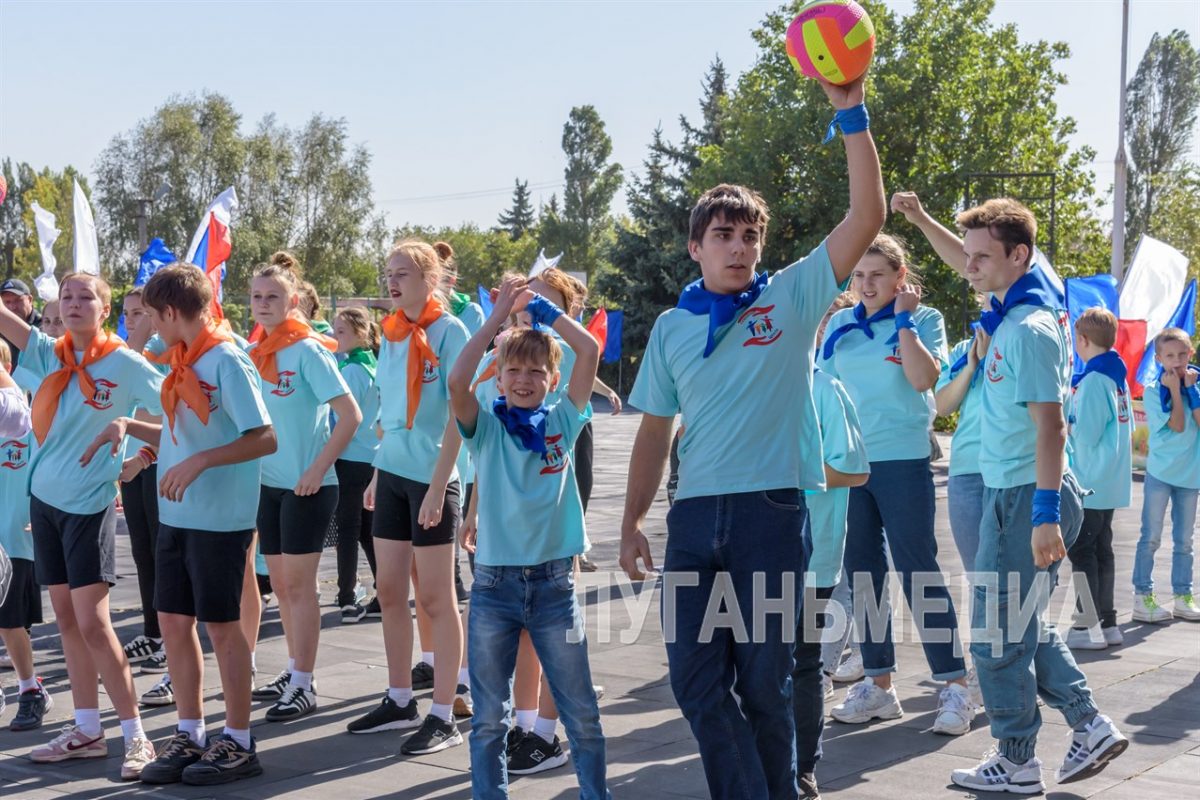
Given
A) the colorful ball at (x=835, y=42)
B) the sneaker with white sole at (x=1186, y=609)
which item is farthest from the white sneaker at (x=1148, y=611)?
the colorful ball at (x=835, y=42)

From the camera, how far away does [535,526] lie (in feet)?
14.8

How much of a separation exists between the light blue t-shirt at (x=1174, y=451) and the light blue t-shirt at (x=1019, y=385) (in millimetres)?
4355

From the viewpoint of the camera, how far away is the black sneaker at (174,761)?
16.9 ft

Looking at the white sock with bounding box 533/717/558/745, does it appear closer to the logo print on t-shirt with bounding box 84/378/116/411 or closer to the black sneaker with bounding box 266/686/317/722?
the black sneaker with bounding box 266/686/317/722

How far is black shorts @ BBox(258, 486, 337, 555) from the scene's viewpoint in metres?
6.13

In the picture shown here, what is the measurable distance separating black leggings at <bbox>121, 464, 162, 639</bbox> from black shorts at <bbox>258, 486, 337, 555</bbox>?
1.51 m

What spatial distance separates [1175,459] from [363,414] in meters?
5.24

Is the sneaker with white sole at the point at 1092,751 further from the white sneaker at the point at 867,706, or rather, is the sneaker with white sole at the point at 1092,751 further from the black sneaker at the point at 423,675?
the black sneaker at the point at 423,675

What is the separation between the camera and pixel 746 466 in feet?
12.7

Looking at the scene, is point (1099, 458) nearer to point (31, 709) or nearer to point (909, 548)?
point (909, 548)

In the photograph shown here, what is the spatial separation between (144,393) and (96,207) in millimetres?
58520

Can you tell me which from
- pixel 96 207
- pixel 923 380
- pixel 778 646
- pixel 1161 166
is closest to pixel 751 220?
pixel 778 646

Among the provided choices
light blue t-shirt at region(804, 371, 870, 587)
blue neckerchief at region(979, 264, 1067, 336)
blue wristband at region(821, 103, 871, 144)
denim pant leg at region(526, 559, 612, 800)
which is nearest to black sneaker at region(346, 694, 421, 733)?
denim pant leg at region(526, 559, 612, 800)

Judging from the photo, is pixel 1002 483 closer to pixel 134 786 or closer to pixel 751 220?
pixel 751 220
